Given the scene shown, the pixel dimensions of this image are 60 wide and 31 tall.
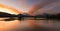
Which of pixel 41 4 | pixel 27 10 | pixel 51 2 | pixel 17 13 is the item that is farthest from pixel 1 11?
pixel 51 2

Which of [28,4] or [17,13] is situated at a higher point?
[28,4]

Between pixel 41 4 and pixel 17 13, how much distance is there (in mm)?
695

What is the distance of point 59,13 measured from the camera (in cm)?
320

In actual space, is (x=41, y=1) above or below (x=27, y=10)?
above

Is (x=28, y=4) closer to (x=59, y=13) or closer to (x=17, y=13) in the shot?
(x=17, y=13)

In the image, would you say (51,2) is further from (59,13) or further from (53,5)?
(59,13)

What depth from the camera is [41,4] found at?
3.30 meters

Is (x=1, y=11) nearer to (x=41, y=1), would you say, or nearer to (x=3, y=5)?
(x=3, y=5)

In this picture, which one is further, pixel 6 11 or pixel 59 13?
pixel 6 11

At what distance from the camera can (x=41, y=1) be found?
3.30 meters

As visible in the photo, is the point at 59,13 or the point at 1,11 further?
the point at 1,11

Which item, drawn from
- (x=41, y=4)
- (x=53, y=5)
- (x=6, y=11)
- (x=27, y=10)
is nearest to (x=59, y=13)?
(x=53, y=5)

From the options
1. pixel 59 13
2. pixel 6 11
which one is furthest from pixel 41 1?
pixel 6 11

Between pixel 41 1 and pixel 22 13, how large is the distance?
2.00 ft
